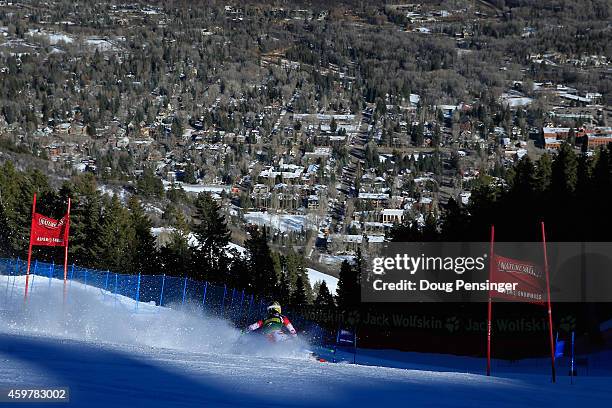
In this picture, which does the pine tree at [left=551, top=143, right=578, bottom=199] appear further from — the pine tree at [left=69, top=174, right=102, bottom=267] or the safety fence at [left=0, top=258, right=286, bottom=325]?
the pine tree at [left=69, top=174, right=102, bottom=267]

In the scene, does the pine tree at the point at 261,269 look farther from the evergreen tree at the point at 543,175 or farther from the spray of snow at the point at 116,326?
the spray of snow at the point at 116,326

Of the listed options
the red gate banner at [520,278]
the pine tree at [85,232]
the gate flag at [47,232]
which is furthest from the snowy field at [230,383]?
the pine tree at [85,232]

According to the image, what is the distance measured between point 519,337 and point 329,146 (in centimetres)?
16995

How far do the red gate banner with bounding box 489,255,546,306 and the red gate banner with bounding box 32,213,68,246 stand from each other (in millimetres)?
9872

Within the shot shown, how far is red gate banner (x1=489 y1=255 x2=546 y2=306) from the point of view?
1405cm

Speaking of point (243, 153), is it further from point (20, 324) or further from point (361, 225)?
point (20, 324)

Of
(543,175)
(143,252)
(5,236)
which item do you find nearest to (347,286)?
(143,252)

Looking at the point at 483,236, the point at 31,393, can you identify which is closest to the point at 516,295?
the point at 31,393

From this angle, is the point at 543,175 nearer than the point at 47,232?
No

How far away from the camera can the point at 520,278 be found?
46.1 ft

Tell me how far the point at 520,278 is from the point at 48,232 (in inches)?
421

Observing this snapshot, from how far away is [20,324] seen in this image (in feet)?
55.3

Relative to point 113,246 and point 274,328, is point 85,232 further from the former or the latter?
point 274,328

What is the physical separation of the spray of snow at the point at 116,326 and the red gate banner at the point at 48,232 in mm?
1487
